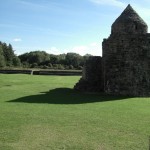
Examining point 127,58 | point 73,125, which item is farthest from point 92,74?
point 73,125

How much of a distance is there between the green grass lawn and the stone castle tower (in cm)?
400

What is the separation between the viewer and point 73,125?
34.8 ft

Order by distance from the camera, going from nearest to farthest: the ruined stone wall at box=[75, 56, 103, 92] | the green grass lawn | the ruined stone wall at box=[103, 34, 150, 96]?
1. the green grass lawn
2. the ruined stone wall at box=[103, 34, 150, 96]
3. the ruined stone wall at box=[75, 56, 103, 92]

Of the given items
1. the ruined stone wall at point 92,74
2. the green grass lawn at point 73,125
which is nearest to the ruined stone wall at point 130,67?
the ruined stone wall at point 92,74

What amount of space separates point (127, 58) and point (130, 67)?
1.83 ft

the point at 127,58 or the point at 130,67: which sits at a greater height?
the point at 127,58

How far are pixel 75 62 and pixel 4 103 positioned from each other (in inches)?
2569

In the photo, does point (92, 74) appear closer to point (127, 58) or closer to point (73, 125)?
point (127, 58)

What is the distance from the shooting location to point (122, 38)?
65.2 feet

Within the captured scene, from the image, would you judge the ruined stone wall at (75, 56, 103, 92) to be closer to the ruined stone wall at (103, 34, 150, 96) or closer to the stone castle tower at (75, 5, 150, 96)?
the stone castle tower at (75, 5, 150, 96)

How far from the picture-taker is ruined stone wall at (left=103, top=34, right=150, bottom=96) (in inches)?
766

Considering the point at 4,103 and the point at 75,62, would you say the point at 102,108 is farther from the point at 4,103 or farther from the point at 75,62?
the point at 75,62

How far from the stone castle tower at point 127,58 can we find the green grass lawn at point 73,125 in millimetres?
4000

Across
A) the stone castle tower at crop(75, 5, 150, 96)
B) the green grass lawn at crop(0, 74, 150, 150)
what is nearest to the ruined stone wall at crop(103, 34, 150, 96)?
the stone castle tower at crop(75, 5, 150, 96)
